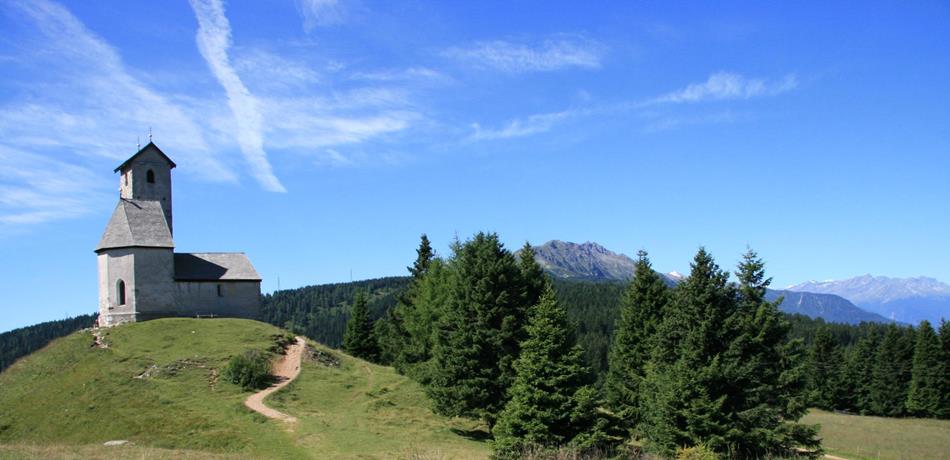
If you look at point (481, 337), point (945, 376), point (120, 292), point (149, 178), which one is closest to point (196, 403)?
point (481, 337)

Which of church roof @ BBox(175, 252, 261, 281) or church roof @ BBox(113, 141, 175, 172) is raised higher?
church roof @ BBox(113, 141, 175, 172)

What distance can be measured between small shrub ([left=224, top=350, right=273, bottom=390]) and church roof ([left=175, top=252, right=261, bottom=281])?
48.9ft

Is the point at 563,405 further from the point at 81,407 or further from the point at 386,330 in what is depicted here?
the point at 386,330

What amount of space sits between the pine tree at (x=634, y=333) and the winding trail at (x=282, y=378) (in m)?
17.1

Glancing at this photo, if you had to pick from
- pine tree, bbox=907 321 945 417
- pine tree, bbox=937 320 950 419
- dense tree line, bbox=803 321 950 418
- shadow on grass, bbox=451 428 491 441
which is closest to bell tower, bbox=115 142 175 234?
shadow on grass, bbox=451 428 491 441

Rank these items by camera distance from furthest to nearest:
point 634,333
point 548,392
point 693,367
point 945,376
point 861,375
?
point 861,375 → point 945,376 → point 634,333 → point 548,392 → point 693,367

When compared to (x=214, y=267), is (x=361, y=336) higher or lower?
lower

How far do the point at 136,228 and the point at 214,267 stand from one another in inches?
270

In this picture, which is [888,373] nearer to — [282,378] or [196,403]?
[282,378]

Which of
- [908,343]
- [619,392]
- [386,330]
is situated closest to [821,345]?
[908,343]

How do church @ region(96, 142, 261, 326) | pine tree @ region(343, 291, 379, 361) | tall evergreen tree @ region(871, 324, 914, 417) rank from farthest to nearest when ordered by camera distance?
tall evergreen tree @ region(871, 324, 914, 417) → pine tree @ region(343, 291, 379, 361) → church @ region(96, 142, 261, 326)

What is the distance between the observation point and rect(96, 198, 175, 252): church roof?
53.7m

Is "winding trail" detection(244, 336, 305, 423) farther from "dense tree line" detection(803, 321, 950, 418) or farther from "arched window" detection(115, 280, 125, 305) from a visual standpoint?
"dense tree line" detection(803, 321, 950, 418)

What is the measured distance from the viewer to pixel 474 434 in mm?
37781
